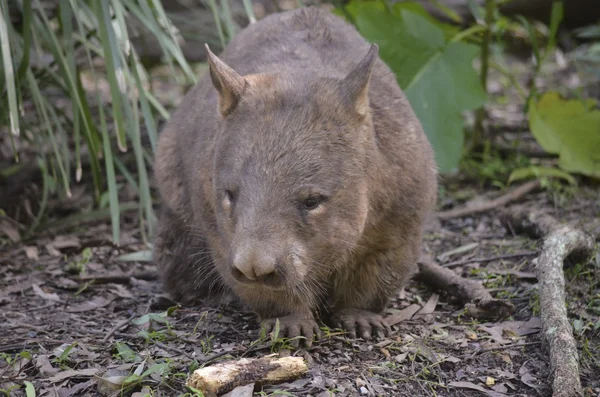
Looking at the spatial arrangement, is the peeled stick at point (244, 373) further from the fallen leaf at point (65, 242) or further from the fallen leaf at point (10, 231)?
the fallen leaf at point (10, 231)

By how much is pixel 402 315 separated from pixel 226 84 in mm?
1746

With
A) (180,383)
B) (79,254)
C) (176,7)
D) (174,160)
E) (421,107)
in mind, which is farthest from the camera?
(176,7)

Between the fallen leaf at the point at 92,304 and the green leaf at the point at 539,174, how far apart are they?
3433 mm

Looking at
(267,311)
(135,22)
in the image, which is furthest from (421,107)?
(135,22)

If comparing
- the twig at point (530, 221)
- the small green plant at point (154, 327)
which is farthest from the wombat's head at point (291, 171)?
the twig at point (530, 221)

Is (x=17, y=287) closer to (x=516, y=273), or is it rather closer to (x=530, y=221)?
(x=516, y=273)

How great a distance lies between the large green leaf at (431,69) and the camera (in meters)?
6.26

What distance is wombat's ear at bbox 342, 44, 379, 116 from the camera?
12.6 feet

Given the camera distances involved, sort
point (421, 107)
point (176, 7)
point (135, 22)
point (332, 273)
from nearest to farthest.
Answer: point (332, 273), point (421, 107), point (135, 22), point (176, 7)

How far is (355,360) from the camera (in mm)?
4141

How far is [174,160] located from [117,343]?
1528mm

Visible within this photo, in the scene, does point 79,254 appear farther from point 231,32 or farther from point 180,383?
point 180,383

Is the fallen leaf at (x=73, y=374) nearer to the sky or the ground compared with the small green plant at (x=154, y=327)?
nearer to the sky

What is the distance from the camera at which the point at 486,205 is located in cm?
645
